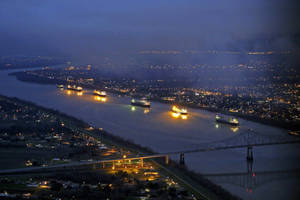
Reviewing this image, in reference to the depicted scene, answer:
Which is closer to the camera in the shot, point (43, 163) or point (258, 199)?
point (258, 199)

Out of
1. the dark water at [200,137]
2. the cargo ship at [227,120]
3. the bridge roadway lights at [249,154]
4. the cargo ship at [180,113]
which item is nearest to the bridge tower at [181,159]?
the dark water at [200,137]

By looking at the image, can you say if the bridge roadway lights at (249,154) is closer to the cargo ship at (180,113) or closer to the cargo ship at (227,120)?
the cargo ship at (227,120)

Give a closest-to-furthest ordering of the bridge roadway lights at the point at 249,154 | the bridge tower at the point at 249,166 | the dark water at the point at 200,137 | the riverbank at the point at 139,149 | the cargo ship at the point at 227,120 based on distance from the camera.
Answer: the riverbank at the point at 139,149, the dark water at the point at 200,137, the bridge tower at the point at 249,166, the bridge roadway lights at the point at 249,154, the cargo ship at the point at 227,120

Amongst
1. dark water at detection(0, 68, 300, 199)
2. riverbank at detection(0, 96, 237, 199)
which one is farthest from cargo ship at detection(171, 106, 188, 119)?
riverbank at detection(0, 96, 237, 199)

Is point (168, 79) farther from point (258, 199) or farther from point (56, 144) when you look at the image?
point (258, 199)

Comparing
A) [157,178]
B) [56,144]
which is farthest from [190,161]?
[56,144]

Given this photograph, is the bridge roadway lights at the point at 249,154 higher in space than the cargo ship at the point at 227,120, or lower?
lower

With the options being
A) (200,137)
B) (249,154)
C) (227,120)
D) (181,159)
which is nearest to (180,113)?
(227,120)

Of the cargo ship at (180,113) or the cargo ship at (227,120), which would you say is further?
the cargo ship at (180,113)
